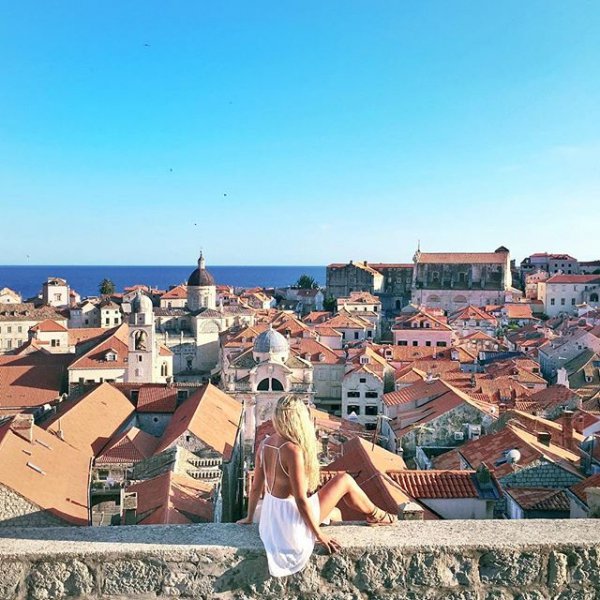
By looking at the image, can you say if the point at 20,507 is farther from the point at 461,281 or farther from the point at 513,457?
the point at 461,281

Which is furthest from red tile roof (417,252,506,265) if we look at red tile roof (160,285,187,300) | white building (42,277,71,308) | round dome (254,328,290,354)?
round dome (254,328,290,354)

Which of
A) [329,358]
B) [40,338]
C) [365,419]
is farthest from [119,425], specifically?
[40,338]

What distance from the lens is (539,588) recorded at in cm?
405

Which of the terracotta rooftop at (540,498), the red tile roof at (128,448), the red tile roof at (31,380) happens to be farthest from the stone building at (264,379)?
the terracotta rooftop at (540,498)

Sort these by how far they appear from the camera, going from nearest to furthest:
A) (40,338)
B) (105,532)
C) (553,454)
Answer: (105,532)
(553,454)
(40,338)

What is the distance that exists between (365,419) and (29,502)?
25.3m

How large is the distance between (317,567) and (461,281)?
8676 cm

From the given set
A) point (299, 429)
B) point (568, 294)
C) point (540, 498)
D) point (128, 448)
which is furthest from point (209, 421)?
point (568, 294)

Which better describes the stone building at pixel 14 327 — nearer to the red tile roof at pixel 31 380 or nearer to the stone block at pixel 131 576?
the red tile roof at pixel 31 380

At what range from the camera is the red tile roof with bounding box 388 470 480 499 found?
14836 millimetres

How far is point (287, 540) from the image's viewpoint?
3.89m

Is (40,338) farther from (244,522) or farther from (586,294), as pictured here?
(586,294)

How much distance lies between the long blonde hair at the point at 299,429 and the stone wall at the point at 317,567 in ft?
1.79

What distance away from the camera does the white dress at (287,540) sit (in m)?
3.88
